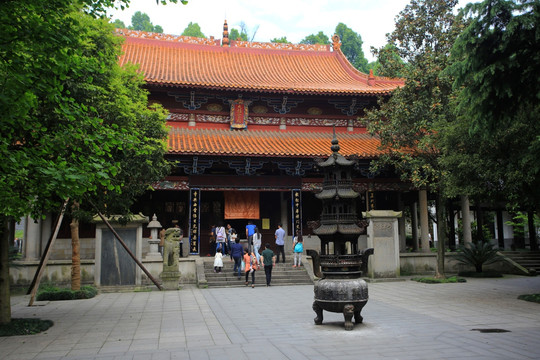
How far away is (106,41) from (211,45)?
14.9 m

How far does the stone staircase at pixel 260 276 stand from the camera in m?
14.8

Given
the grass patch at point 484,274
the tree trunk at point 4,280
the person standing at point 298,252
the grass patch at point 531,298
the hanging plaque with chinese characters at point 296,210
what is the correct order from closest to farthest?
the tree trunk at point 4,280 < the grass patch at point 531,298 < the person standing at point 298,252 < the grass patch at point 484,274 < the hanging plaque with chinese characters at point 296,210

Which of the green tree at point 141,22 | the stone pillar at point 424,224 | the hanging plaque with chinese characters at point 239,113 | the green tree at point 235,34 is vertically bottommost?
the stone pillar at point 424,224

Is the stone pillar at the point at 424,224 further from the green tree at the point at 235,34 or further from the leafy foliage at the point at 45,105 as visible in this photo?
the green tree at the point at 235,34

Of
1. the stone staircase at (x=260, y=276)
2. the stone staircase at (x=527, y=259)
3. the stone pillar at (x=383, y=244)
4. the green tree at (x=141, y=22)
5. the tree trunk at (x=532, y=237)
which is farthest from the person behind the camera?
the green tree at (x=141, y=22)

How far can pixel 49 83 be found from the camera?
6512 mm

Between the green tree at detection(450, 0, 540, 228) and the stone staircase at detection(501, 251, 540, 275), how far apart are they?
10404 millimetres

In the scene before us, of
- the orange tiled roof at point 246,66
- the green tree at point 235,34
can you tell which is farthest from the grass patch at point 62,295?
the green tree at point 235,34

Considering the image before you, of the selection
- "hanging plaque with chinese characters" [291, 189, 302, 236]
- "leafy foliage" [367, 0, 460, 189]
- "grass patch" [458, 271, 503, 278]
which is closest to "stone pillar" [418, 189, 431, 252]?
"grass patch" [458, 271, 503, 278]

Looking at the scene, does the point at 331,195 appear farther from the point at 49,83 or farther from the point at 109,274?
the point at 109,274

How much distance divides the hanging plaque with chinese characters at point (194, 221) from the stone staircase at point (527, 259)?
43.5ft

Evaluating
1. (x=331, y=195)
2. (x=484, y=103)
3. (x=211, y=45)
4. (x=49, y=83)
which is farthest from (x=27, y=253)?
(x=484, y=103)

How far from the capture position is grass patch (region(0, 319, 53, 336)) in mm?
7641

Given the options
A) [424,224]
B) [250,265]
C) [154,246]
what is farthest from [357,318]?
[424,224]
